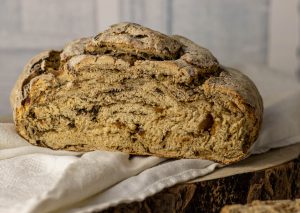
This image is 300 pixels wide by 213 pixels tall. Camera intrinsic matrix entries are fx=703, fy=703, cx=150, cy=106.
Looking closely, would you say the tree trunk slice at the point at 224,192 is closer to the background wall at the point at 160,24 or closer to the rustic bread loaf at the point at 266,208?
the rustic bread loaf at the point at 266,208

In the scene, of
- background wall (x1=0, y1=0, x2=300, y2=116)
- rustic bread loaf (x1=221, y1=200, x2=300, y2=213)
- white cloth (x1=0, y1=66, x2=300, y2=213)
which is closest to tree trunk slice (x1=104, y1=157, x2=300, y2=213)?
white cloth (x1=0, y1=66, x2=300, y2=213)

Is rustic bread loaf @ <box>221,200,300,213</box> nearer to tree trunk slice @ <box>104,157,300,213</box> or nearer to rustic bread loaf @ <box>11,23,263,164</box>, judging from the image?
tree trunk slice @ <box>104,157,300,213</box>

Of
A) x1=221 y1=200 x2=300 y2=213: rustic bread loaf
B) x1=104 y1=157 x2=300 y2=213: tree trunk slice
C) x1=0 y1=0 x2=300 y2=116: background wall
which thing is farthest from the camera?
x1=0 y1=0 x2=300 y2=116: background wall

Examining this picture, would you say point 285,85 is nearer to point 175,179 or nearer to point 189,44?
point 189,44

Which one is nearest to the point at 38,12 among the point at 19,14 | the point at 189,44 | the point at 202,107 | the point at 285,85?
the point at 19,14

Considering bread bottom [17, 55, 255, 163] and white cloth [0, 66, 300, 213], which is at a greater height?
bread bottom [17, 55, 255, 163]

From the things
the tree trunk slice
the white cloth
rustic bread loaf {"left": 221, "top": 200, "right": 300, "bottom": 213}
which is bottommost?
the tree trunk slice

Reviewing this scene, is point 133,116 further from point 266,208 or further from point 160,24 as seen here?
point 160,24
